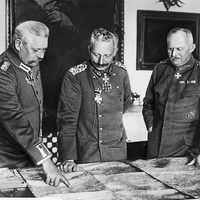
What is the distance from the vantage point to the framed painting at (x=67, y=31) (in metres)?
3.75

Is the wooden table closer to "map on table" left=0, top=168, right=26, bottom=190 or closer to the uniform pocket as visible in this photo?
"map on table" left=0, top=168, right=26, bottom=190

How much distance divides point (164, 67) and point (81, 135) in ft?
2.67

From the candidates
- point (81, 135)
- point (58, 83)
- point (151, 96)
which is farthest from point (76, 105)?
point (58, 83)

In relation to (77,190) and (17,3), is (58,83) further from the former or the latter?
(77,190)

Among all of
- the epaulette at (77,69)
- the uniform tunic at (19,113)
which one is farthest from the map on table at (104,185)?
the epaulette at (77,69)

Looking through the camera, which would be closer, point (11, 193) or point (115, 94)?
point (11, 193)

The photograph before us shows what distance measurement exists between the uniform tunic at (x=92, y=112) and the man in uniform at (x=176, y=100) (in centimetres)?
33

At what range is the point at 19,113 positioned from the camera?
1.98 meters

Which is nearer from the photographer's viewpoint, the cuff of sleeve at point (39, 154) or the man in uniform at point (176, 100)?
the cuff of sleeve at point (39, 154)

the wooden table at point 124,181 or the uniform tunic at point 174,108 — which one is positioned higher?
the uniform tunic at point 174,108

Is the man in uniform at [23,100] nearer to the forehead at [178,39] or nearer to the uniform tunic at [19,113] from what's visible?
the uniform tunic at [19,113]

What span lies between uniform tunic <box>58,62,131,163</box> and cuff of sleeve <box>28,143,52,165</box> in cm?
59

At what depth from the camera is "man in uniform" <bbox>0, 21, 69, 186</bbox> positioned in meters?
1.94

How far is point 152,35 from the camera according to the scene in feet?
12.5
